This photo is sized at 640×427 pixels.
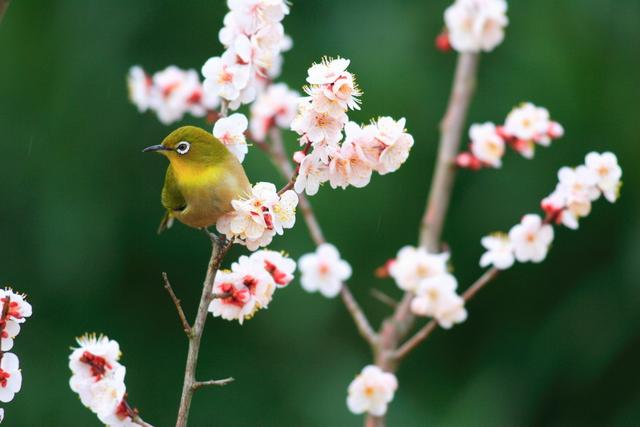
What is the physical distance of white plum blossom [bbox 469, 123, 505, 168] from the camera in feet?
8.77

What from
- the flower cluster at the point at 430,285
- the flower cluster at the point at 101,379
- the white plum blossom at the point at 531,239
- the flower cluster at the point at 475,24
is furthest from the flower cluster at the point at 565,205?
the flower cluster at the point at 101,379

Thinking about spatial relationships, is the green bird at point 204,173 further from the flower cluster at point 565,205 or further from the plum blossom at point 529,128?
the plum blossom at point 529,128

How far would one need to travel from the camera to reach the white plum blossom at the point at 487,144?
8.77 ft

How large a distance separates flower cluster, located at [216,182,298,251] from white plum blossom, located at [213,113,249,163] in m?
0.19

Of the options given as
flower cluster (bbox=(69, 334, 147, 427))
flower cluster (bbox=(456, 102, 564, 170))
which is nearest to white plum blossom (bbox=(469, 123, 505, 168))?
flower cluster (bbox=(456, 102, 564, 170))

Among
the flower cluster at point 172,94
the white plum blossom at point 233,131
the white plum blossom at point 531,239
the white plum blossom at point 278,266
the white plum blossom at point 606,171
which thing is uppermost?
the flower cluster at point 172,94

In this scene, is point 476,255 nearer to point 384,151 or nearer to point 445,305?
point 445,305

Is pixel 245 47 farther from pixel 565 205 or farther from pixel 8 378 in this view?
pixel 565 205

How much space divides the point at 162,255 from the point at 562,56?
2.28 m

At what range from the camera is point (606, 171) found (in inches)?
79.7

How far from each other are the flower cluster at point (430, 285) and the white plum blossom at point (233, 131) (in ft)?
2.79

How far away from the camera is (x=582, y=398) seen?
204 inches

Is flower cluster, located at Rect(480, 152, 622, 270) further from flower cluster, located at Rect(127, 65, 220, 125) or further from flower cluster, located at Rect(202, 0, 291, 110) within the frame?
flower cluster, located at Rect(127, 65, 220, 125)

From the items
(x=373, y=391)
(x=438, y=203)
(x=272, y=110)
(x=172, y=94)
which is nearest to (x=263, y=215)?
(x=373, y=391)
